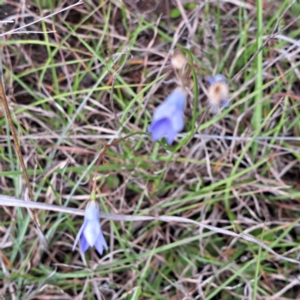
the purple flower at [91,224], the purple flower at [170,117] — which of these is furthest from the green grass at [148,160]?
the purple flower at [170,117]

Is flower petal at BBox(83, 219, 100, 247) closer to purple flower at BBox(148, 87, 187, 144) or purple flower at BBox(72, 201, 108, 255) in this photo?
purple flower at BBox(72, 201, 108, 255)

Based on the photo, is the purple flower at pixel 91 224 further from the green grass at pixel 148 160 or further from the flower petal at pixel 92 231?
the green grass at pixel 148 160

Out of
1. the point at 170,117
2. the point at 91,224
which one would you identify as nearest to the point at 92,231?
the point at 91,224

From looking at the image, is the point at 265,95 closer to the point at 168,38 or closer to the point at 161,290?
the point at 168,38

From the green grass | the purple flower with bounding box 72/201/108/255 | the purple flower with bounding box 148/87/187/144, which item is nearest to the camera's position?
the purple flower with bounding box 148/87/187/144

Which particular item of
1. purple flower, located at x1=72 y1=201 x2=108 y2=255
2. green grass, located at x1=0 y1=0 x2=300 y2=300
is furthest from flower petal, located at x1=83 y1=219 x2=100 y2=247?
green grass, located at x1=0 y1=0 x2=300 y2=300

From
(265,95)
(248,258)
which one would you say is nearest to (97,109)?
(265,95)
